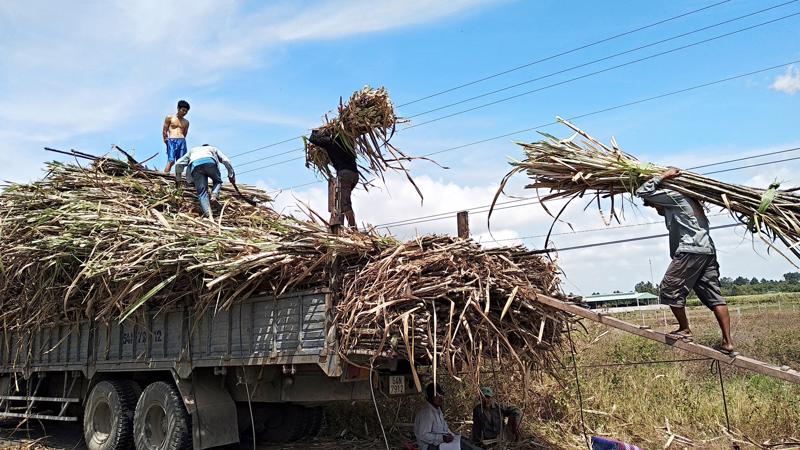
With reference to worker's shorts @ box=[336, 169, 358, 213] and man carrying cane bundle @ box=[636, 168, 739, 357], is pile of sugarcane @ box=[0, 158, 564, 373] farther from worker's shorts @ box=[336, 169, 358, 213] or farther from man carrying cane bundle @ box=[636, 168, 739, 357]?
man carrying cane bundle @ box=[636, 168, 739, 357]

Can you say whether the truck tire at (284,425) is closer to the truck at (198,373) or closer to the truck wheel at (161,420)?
the truck at (198,373)

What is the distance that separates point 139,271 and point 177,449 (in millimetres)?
1719

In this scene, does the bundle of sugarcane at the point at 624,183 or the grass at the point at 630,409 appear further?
the grass at the point at 630,409

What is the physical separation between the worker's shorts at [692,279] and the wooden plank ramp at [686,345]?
0.26 meters

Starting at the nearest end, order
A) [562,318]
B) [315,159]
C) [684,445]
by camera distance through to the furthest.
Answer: [562,318] < [684,445] < [315,159]

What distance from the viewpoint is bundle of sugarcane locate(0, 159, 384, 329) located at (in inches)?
217

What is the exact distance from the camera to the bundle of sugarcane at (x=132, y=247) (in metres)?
5.51

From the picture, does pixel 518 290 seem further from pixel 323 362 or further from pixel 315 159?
pixel 315 159

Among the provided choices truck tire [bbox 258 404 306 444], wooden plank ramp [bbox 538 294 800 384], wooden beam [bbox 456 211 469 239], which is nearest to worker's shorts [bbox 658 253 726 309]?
wooden plank ramp [bbox 538 294 800 384]

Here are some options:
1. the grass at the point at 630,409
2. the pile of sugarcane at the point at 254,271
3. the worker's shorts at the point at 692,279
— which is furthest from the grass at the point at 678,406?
the pile of sugarcane at the point at 254,271

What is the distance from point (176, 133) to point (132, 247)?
3668mm

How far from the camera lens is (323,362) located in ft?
17.1

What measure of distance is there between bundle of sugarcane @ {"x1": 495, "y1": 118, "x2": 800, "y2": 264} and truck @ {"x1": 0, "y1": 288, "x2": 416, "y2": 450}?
1.97m

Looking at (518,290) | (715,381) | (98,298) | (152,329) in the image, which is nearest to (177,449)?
(152,329)
